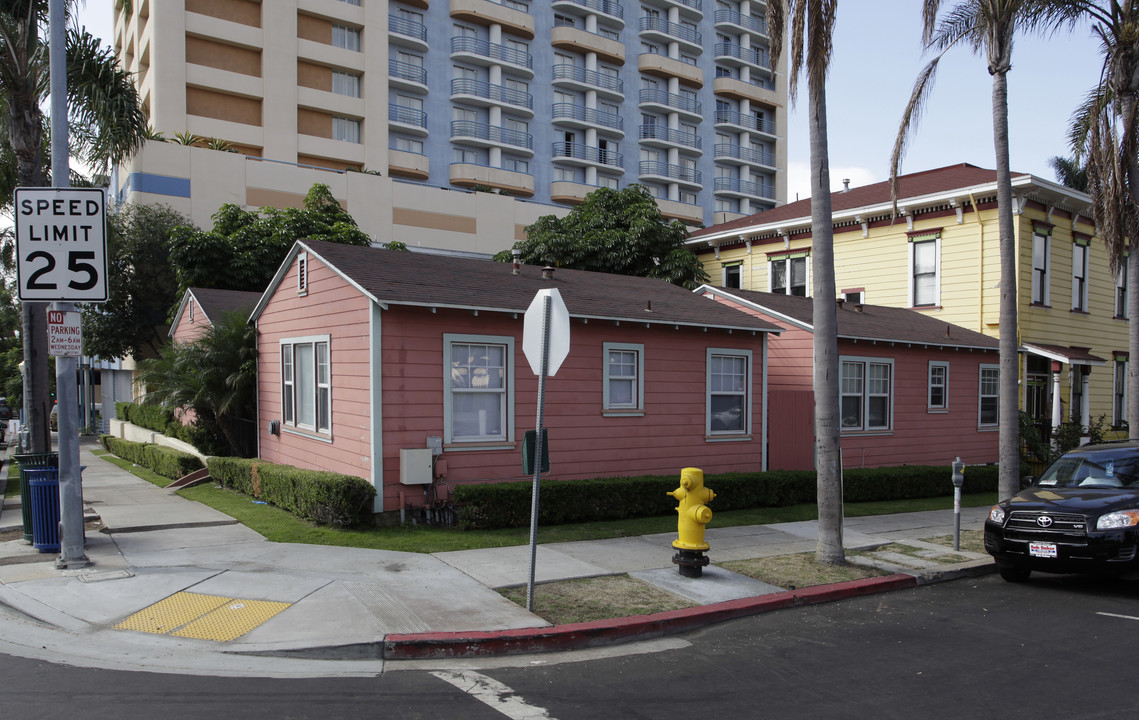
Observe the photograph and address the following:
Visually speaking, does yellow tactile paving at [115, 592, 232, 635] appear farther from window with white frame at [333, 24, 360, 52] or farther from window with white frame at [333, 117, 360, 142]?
window with white frame at [333, 24, 360, 52]

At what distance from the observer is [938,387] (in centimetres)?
1950

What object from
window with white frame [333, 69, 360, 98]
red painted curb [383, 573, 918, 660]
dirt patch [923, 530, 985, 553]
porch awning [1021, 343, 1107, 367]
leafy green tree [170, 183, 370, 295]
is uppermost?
window with white frame [333, 69, 360, 98]

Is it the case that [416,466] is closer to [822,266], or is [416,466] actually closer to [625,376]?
[625,376]

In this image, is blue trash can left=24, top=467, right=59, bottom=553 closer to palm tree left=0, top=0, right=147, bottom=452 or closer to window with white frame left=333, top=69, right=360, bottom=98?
palm tree left=0, top=0, right=147, bottom=452

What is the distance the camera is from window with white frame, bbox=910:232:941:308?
2262cm

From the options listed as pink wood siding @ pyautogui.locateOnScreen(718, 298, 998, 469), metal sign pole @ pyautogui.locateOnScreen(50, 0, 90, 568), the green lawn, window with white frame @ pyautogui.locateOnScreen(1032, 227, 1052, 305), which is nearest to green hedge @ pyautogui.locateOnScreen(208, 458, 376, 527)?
the green lawn

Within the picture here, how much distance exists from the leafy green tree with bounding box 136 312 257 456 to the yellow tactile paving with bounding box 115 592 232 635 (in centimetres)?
959

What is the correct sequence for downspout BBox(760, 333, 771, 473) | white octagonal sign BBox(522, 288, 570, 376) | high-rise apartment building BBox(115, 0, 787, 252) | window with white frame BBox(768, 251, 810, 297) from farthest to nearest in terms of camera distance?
high-rise apartment building BBox(115, 0, 787, 252), window with white frame BBox(768, 251, 810, 297), downspout BBox(760, 333, 771, 473), white octagonal sign BBox(522, 288, 570, 376)

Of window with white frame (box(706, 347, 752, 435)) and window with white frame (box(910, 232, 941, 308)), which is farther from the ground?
window with white frame (box(910, 232, 941, 308))

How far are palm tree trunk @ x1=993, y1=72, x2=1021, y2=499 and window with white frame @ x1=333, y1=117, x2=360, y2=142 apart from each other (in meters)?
41.3

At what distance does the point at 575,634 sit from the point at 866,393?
13.0m

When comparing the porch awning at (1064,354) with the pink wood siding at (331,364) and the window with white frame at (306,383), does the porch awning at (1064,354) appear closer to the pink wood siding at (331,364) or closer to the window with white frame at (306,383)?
the pink wood siding at (331,364)

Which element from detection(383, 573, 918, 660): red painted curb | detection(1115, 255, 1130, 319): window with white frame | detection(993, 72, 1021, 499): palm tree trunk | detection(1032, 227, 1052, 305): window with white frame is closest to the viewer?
detection(383, 573, 918, 660): red painted curb

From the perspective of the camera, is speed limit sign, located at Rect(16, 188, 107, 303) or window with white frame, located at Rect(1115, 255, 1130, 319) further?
window with white frame, located at Rect(1115, 255, 1130, 319)
